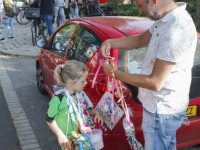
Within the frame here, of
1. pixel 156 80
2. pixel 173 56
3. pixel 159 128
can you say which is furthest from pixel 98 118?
pixel 173 56

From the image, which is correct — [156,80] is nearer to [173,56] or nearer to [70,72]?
[173,56]

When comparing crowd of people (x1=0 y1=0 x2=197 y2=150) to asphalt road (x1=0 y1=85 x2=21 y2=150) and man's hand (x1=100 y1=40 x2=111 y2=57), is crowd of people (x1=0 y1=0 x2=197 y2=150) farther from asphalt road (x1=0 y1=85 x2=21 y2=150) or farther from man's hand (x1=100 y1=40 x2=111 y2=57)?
asphalt road (x1=0 y1=85 x2=21 y2=150)

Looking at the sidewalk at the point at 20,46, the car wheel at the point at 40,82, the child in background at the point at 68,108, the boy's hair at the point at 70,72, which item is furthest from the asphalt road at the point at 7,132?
the sidewalk at the point at 20,46

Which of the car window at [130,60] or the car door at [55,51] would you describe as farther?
the car door at [55,51]

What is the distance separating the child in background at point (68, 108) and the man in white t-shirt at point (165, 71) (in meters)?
0.30

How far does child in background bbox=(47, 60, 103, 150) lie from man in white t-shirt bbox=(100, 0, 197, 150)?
30 centimetres

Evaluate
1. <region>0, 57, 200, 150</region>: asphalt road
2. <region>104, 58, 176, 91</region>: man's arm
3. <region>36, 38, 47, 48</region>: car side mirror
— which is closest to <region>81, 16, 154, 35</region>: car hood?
<region>104, 58, 176, 91</region>: man's arm

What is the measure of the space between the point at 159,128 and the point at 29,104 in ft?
11.2

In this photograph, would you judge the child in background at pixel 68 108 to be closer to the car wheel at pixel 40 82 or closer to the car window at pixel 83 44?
the car window at pixel 83 44

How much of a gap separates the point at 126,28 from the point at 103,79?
688 millimetres

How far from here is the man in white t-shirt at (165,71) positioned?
1792mm

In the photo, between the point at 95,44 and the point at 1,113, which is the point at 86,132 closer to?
the point at 95,44

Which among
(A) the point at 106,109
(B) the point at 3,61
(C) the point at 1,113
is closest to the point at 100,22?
(A) the point at 106,109

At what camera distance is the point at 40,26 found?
1045 cm
